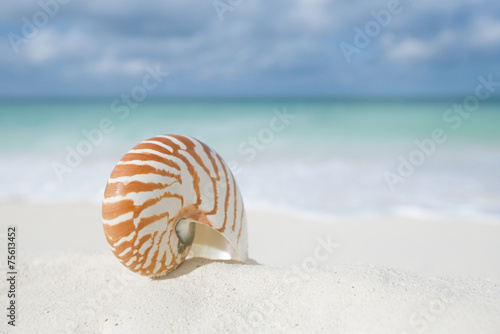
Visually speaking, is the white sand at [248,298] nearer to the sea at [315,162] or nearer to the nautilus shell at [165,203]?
the nautilus shell at [165,203]

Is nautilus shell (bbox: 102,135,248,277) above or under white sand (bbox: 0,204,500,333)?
above

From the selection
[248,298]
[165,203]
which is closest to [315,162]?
[248,298]

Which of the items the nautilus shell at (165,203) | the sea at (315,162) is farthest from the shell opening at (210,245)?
the sea at (315,162)

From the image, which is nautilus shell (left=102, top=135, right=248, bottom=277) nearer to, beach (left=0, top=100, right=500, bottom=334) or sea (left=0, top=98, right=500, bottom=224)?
beach (left=0, top=100, right=500, bottom=334)

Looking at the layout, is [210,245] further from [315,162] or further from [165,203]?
[315,162]

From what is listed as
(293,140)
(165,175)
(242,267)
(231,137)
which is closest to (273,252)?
(242,267)

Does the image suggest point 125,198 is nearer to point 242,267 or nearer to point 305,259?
point 242,267

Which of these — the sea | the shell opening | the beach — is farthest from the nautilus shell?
the sea
